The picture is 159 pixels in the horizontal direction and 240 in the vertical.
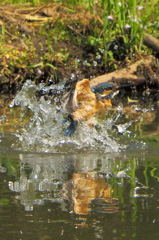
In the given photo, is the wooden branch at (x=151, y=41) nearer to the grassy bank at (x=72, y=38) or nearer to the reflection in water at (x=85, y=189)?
the grassy bank at (x=72, y=38)

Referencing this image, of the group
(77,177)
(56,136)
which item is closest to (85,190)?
(77,177)

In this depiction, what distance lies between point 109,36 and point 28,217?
16.8ft

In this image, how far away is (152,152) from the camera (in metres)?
4.18

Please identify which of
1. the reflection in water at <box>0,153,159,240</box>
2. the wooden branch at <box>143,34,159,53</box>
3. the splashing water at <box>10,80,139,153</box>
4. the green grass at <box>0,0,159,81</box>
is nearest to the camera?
the reflection in water at <box>0,153,159,240</box>

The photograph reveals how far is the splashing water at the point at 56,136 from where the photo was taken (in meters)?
4.37

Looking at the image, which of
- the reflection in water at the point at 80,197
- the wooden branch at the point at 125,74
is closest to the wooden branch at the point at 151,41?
the wooden branch at the point at 125,74

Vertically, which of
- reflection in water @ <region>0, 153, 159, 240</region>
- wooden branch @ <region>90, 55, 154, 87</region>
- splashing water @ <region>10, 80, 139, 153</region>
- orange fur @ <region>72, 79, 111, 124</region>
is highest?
wooden branch @ <region>90, 55, 154, 87</region>

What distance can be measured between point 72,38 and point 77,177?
477cm

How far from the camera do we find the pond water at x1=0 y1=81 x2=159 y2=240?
8.55 ft

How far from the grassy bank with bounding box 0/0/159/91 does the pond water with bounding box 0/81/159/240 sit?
5.82ft

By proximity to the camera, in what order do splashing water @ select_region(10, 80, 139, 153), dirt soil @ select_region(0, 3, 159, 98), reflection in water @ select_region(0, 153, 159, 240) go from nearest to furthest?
reflection in water @ select_region(0, 153, 159, 240) < splashing water @ select_region(10, 80, 139, 153) < dirt soil @ select_region(0, 3, 159, 98)

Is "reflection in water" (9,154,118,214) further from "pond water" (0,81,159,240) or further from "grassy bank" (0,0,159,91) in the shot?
"grassy bank" (0,0,159,91)

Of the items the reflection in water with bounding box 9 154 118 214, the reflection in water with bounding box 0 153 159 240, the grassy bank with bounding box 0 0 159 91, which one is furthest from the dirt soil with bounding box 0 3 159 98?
the reflection in water with bounding box 0 153 159 240

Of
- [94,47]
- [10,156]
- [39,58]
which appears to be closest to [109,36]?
[94,47]
